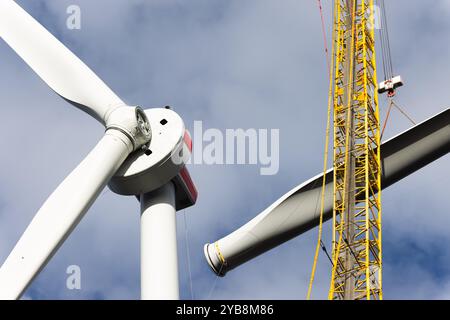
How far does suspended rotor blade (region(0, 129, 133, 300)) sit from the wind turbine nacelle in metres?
0.74

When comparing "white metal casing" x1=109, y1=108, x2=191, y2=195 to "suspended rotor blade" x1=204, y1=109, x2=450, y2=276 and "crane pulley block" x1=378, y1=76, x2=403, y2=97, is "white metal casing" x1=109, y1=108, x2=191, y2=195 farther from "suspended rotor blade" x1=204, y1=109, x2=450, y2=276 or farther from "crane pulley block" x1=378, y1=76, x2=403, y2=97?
"crane pulley block" x1=378, y1=76, x2=403, y2=97

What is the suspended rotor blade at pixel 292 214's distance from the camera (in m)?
34.4

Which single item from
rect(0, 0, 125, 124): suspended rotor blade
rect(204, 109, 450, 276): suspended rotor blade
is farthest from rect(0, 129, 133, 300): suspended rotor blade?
rect(204, 109, 450, 276): suspended rotor blade

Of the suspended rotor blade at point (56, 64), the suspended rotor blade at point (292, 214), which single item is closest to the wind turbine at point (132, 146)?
the suspended rotor blade at point (56, 64)

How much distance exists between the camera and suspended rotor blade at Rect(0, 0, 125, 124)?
2797 centimetres

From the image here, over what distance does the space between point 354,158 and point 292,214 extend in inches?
286

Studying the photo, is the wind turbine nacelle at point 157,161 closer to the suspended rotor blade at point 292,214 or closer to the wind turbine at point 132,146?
the wind turbine at point 132,146

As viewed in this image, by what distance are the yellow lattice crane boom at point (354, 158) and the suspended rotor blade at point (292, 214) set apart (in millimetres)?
3438

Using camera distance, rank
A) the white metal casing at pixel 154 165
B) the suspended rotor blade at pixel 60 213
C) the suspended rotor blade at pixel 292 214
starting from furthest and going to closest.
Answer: the suspended rotor blade at pixel 292 214
the white metal casing at pixel 154 165
the suspended rotor blade at pixel 60 213

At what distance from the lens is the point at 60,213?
24234 mm

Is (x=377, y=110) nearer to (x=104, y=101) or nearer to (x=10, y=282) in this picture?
(x=104, y=101)

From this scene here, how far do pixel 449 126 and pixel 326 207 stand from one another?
17.6 feet
